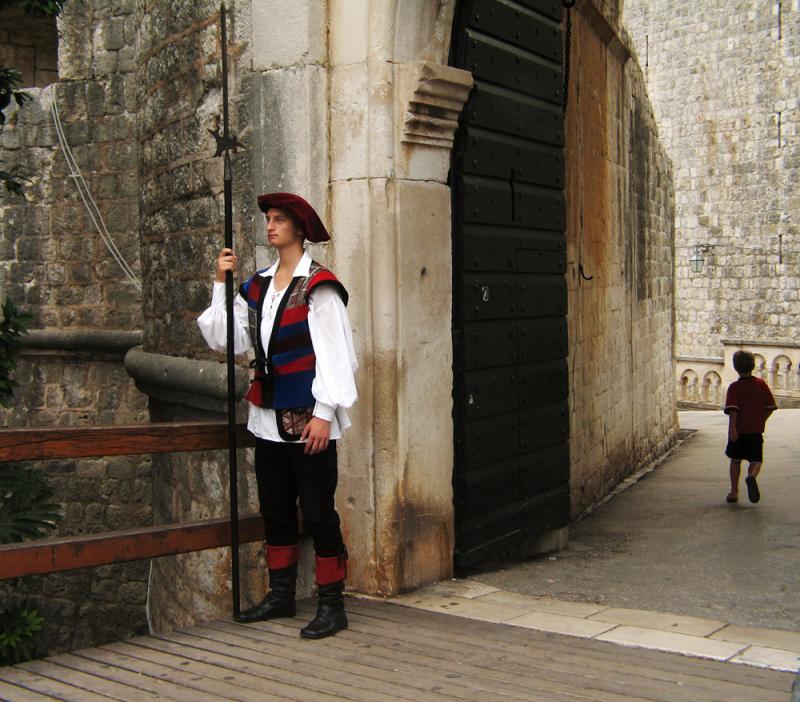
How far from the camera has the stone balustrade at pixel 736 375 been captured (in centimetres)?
1827

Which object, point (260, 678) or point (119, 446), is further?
point (119, 446)

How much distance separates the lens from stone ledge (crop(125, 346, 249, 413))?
4.94m

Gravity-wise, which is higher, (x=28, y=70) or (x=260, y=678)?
(x=28, y=70)

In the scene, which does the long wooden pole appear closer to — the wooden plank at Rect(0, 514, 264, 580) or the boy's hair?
the wooden plank at Rect(0, 514, 264, 580)

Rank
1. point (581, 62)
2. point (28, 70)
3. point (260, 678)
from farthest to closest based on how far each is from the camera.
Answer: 1. point (28, 70)
2. point (581, 62)
3. point (260, 678)

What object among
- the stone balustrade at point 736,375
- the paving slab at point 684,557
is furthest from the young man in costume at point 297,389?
the stone balustrade at point 736,375

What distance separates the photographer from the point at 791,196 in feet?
72.2

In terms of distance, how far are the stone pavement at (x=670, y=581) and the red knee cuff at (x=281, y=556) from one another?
525 mm

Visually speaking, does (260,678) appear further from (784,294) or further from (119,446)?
(784,294)

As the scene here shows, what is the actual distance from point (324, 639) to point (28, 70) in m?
8.89

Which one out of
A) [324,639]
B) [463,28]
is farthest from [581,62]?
[324,639]

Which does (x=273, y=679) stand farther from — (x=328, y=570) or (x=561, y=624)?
(x=561, y=624)

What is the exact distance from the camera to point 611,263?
28.7 ft

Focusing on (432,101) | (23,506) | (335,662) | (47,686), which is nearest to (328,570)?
(335,662)
